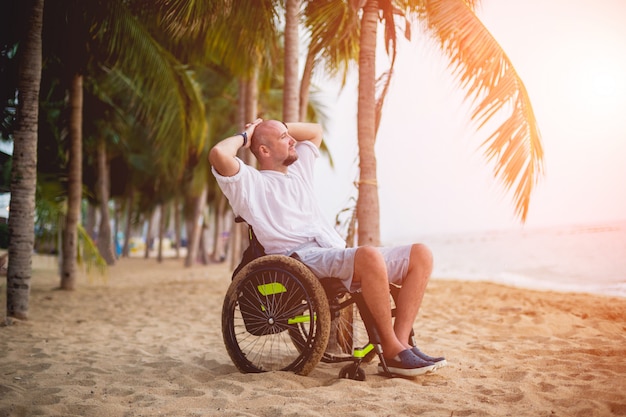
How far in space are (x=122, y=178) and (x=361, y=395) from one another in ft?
68.9

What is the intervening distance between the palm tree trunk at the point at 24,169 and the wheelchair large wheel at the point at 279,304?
338 cm

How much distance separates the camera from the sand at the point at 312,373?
93.1 inches

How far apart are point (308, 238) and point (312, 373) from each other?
0.77m

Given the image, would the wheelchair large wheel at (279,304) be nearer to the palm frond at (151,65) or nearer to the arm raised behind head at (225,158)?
the arm raised behind head at (225,158)

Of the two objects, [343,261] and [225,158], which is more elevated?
[225,158]

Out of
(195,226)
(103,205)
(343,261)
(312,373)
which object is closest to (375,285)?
(343,261)

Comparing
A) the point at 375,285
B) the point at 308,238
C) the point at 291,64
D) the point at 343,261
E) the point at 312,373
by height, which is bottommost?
the point at 312,373

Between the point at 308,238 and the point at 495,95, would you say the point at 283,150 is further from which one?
the point at 495,95

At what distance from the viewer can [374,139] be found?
14.4 feet

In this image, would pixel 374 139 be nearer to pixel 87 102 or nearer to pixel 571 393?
pixel 571 393

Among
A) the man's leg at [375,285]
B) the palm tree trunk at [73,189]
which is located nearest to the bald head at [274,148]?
the man's leg at [375,285]

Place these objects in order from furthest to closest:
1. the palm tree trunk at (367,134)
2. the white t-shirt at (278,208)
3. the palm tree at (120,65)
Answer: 1. the palm tree at (120,65)
2. the palm tree trunk at (367,134)
3. the white t-shirt at (278,208)

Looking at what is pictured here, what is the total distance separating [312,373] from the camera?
3.03 m

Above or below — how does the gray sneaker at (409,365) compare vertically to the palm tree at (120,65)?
below
